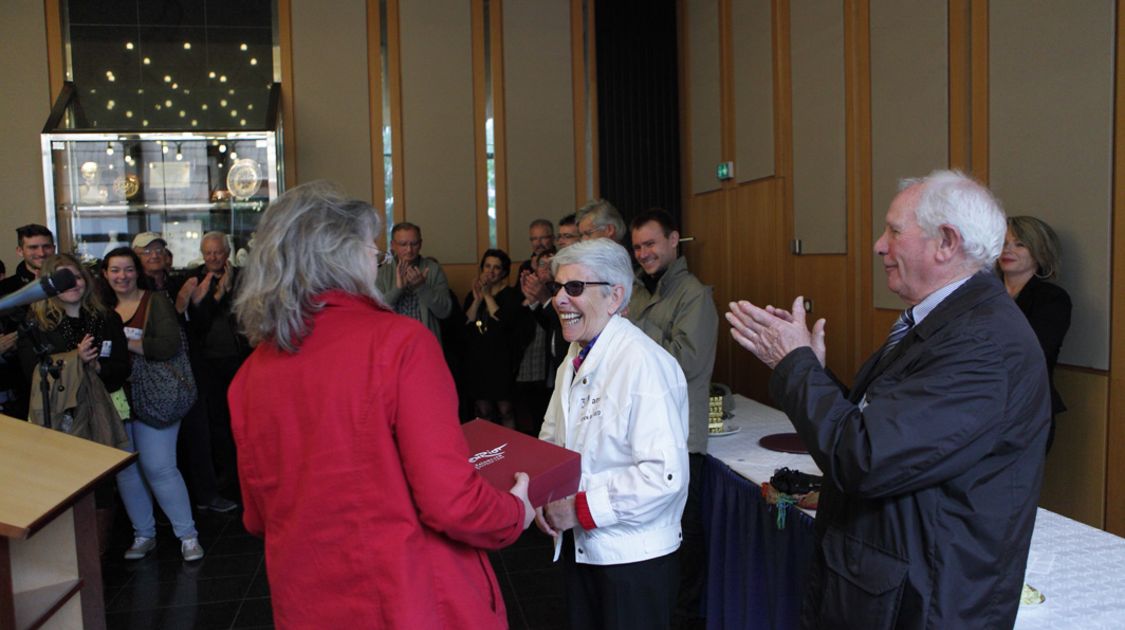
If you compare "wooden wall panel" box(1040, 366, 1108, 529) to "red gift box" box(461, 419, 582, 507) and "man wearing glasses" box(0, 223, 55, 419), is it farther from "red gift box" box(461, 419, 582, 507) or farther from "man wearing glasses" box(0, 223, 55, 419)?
"man wearing glasses" box(0, 223, 55, 419)

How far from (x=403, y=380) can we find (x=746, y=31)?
5.56m

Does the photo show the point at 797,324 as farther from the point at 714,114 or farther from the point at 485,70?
the point at 485,70

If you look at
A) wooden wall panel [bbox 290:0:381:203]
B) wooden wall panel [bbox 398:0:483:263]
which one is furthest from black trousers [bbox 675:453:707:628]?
wooden wall panel [bbox 290:0:381:203]

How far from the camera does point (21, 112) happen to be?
651 centimetres

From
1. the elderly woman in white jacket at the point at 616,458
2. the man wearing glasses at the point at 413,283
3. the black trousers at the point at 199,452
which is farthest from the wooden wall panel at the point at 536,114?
the elderly woman in white jacket at the point at 616,458

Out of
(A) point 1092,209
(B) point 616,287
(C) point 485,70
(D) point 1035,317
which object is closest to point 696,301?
(B) point 616,287

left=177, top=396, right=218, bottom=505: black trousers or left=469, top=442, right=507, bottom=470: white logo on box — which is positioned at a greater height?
left=469, top=442, right=507, bottom=470: white logo on box

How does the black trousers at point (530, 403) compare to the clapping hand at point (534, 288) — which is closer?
the clapping hand at point (534, 288)

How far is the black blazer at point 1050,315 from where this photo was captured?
11.3 feet

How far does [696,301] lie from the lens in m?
3.17

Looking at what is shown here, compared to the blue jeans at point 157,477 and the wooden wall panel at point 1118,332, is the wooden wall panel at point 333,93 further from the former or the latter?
the wooden wall panel at point 1118,332

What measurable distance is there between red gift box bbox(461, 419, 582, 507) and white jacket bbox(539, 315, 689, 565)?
117 mm

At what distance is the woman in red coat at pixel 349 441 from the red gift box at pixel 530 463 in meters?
0.27

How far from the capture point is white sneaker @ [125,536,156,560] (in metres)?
4.33
